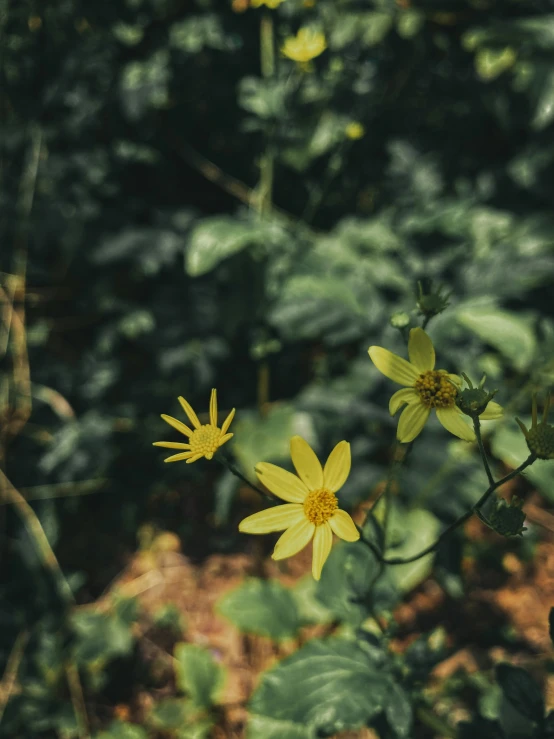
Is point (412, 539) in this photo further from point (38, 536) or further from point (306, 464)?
point (38, 536)

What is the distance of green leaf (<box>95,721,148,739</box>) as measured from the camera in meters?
1.72

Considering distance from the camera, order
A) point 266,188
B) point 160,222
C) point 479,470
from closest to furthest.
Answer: point 479,470 → point 266,188 → point 160,222

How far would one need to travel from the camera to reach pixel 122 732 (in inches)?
67.9

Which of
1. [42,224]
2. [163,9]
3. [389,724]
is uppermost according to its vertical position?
[163,9]

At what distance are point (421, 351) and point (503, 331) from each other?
638 millimetres

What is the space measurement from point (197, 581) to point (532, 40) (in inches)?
77.0

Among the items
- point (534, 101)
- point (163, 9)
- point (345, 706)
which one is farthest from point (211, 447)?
point (163, 9)

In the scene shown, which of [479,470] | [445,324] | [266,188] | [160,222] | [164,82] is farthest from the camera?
[160,222]

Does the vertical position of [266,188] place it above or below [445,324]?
above

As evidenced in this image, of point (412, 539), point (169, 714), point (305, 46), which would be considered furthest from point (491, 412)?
point (169, 714)

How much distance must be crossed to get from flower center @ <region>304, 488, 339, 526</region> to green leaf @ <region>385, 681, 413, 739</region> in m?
0.44

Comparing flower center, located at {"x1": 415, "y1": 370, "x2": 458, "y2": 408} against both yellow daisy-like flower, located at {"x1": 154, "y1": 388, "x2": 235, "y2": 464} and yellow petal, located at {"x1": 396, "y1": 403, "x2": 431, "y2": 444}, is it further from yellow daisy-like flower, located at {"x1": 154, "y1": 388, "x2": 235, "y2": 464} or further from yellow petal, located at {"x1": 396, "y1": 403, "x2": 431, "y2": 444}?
yellow daisy-like flower, located at {"x1": 154, "y1": 388, "x2": 235, "y2": 464}

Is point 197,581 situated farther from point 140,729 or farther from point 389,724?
point 389,724

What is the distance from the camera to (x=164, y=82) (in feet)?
6.18
